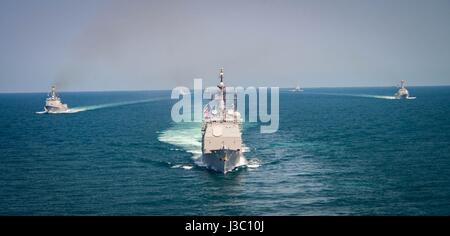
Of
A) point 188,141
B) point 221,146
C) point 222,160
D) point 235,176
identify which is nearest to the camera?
point 235,176

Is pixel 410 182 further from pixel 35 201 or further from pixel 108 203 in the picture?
pixel 35 201

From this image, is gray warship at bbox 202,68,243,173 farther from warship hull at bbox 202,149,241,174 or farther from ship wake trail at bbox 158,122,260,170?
ship wake trail at bbox 158,122,260,170

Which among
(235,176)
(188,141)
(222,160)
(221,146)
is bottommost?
(235,176)

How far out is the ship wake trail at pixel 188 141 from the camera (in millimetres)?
74500

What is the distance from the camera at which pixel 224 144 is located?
70.4 metres

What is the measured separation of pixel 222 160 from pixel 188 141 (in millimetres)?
35846

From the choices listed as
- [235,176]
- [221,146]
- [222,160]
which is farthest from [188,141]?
[235,176]

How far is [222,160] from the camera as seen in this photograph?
218ft

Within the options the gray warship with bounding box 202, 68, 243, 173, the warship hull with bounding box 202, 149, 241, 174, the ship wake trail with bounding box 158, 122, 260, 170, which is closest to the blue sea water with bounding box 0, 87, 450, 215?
the ship wake trail with bounding box 158, 122, 260, 170

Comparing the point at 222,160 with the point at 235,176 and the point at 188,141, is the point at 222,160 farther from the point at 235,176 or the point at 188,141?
the point at 188,141

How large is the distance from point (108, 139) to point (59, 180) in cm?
4791

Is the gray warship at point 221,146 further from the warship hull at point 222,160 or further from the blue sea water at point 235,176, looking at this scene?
the blue sea water at point 235,176

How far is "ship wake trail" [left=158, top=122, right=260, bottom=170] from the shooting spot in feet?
244
